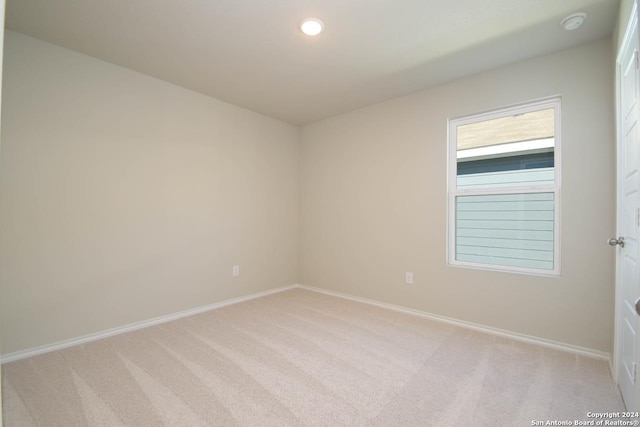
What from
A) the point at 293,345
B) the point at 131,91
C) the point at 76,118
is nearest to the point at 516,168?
the point at 293,345

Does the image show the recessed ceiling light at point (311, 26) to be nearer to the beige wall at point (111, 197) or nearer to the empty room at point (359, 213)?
the empty room at point (359, 213)

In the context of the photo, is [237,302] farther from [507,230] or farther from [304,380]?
[507,230]

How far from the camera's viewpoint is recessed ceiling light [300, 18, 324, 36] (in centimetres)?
214

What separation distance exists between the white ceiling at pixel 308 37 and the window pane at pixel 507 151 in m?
0.55

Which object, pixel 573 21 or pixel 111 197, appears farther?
pixel 111 197

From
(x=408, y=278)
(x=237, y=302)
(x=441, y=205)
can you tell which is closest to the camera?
(x=441, y=205)

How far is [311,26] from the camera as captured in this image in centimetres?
218

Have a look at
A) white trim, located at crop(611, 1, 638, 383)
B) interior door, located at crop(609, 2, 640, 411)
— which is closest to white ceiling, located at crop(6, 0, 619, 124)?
white trim, located at crop(611, 1, 638, 383)

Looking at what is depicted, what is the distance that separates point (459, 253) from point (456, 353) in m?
1.05

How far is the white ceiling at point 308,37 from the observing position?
6.60ft

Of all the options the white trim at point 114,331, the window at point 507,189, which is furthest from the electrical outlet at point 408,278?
the white trim at point 114,331

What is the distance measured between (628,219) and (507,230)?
104 cm

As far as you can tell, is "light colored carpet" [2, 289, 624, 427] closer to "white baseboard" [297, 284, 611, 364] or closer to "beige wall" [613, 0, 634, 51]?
"white baseboard" [297, 284, 611, 364]

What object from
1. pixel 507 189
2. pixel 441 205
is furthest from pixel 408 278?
pixel 507 189
